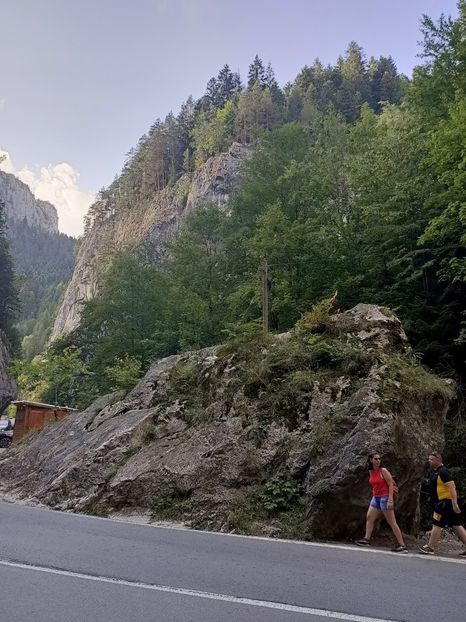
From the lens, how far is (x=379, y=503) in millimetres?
7883

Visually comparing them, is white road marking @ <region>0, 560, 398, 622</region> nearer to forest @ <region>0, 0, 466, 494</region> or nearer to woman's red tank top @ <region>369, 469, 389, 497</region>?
woman's red tank top @ <region>369, 469, 389, 497</region>

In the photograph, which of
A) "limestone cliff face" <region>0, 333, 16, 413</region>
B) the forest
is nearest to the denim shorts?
the forest

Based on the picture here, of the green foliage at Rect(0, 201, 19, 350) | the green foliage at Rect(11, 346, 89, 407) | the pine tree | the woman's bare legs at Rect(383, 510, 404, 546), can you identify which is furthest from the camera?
the pine tree

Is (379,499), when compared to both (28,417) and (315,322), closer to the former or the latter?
(315,322)

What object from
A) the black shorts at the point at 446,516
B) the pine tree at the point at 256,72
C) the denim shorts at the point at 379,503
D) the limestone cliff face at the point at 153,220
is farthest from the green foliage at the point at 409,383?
the pine tree at the point at 256,72

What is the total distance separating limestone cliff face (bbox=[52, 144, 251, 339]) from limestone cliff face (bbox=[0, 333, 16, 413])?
9.93 metres

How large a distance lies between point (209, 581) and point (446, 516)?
14.0 ft

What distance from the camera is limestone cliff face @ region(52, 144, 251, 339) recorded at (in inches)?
2562

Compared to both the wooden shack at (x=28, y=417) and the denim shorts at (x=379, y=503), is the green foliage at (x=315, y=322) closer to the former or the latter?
the denim shorts at (x=379, y=503)

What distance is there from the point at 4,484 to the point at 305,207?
1749cm

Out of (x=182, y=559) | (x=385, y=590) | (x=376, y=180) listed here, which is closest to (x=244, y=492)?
(x=182, y=559)

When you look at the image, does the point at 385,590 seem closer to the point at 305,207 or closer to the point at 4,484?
the point at 4,484

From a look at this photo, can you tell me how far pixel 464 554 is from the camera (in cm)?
752

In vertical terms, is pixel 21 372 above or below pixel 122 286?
below
